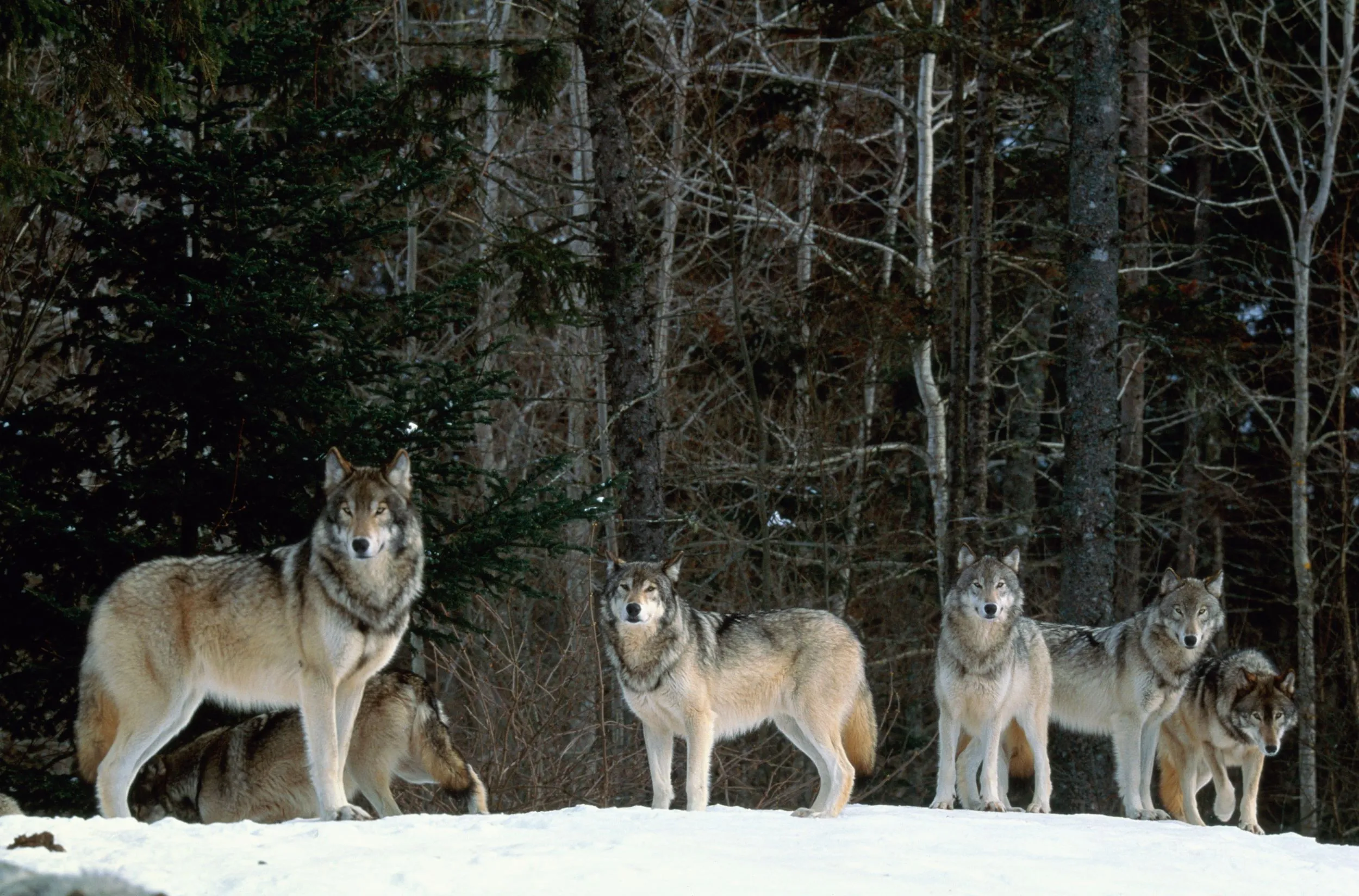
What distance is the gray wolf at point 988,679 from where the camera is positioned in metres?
9.88

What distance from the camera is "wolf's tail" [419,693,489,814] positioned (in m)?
8.28

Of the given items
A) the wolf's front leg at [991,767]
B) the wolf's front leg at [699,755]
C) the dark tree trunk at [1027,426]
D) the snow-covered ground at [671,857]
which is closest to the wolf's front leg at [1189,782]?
the wolf's front leg at [991,767]

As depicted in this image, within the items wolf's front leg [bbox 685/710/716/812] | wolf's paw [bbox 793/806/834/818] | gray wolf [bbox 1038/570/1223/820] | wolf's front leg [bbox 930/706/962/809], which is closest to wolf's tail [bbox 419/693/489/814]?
wolf's front leg [bbox 685/710/716/812]

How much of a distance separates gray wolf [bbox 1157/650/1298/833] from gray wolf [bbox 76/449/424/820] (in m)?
6.17

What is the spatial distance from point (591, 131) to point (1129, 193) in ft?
35.9

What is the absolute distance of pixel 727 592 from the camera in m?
19.2

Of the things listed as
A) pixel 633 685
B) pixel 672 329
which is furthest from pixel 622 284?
pixel 672 329

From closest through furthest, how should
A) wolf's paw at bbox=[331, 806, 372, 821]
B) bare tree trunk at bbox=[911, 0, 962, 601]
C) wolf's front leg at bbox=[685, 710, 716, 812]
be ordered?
wolf's paw at bbox=[331, 806, 372, 821] < wolf's front leg at bbox=[685, 710, 716, 812] < bare tree trunk at bbox=[911, 0, 962, 601]

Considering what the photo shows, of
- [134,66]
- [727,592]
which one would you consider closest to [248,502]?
[134,66]

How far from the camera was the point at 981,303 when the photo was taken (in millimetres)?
14383

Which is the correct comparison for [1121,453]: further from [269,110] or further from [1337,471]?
[269,110]

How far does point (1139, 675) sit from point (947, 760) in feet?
5.84

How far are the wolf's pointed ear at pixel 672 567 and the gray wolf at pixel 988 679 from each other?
2.29m

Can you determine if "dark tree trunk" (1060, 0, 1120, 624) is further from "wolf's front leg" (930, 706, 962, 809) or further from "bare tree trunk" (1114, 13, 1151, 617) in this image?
"bare tree trunk" (1114, 13, 1151, 617)
